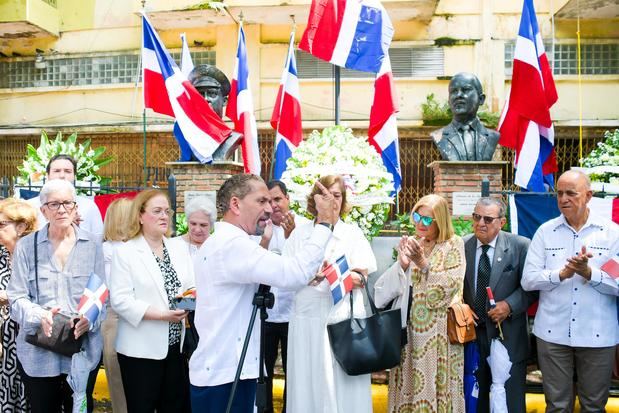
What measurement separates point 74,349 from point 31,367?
0.96 feet

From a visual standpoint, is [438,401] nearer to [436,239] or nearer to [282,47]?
[436,239]

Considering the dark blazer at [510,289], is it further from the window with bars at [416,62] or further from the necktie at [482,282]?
the window with bars at [416,62]

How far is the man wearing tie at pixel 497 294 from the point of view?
14.8 feet

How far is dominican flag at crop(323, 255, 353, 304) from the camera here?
3758 mm

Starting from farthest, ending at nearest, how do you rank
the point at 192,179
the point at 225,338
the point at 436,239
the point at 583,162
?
the point at 192,179 < the point at 583,162 < the point at 436,239 < the point at 225,338

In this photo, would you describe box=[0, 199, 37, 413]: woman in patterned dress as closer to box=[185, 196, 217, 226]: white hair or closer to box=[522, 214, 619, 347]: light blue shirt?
box=[185, 196, 217, 226]: white hair

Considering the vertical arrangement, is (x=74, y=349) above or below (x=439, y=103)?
below

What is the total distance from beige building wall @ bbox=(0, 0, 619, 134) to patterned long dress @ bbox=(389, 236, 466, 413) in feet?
32.2

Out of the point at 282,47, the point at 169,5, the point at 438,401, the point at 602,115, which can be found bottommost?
the point at 438,401

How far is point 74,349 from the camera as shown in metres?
3.72

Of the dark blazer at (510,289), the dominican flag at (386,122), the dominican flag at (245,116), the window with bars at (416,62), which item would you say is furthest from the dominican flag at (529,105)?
the window with bars at (416,62)

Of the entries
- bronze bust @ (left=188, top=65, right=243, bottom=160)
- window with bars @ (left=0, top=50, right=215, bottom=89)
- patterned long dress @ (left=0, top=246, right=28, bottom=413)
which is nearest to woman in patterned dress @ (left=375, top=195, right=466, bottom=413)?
patterned long dress @ (left=0, top=246, right=28, bottom=413)

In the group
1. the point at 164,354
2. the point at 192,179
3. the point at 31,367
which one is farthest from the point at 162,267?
the point at 192,179

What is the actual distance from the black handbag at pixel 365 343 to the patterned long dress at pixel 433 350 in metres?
0.42
